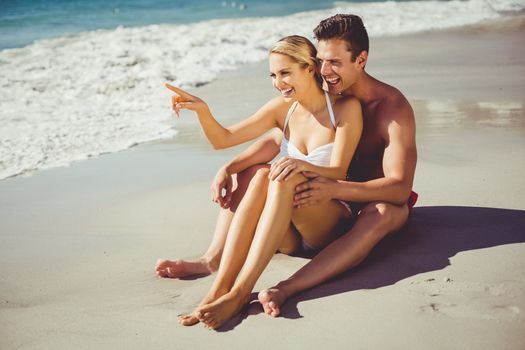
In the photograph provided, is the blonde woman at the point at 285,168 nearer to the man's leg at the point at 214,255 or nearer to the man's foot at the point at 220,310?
the man's foot at the point at 220,310

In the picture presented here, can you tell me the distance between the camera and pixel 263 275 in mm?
3652

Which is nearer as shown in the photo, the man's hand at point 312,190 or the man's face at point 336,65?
the man's hand at point 312,190

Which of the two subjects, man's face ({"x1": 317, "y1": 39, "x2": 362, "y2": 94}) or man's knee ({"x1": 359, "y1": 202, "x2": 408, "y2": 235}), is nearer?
man's knee ({"x1": 359, "y1": 202, "x2": 408, "y2": 235})

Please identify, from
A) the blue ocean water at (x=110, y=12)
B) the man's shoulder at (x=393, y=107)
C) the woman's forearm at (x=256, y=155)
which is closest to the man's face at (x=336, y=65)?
the man's shoulder at (x=393, y=107)

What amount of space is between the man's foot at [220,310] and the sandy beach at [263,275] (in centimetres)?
5

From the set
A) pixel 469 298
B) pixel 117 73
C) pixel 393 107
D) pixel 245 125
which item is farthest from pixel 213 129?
pixel 117 73

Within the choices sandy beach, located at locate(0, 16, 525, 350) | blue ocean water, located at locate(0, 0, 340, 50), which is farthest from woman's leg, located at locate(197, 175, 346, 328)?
blue ocean water, located at locate(0, 0, 340, 50)

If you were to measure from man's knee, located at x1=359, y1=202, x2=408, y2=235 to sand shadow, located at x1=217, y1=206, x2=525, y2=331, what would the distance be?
0.66ft

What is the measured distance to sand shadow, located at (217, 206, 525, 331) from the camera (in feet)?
10.8

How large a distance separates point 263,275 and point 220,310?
25.6 inches

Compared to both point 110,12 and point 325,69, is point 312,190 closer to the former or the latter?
point 325,69

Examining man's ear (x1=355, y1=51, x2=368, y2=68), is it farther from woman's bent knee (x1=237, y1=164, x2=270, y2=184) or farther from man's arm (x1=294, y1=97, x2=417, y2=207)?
woman's bent knee (x1=237, y1=164, x2=270, y2=184)

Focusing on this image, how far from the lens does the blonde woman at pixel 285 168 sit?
3.21 m

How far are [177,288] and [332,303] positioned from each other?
0.94m
